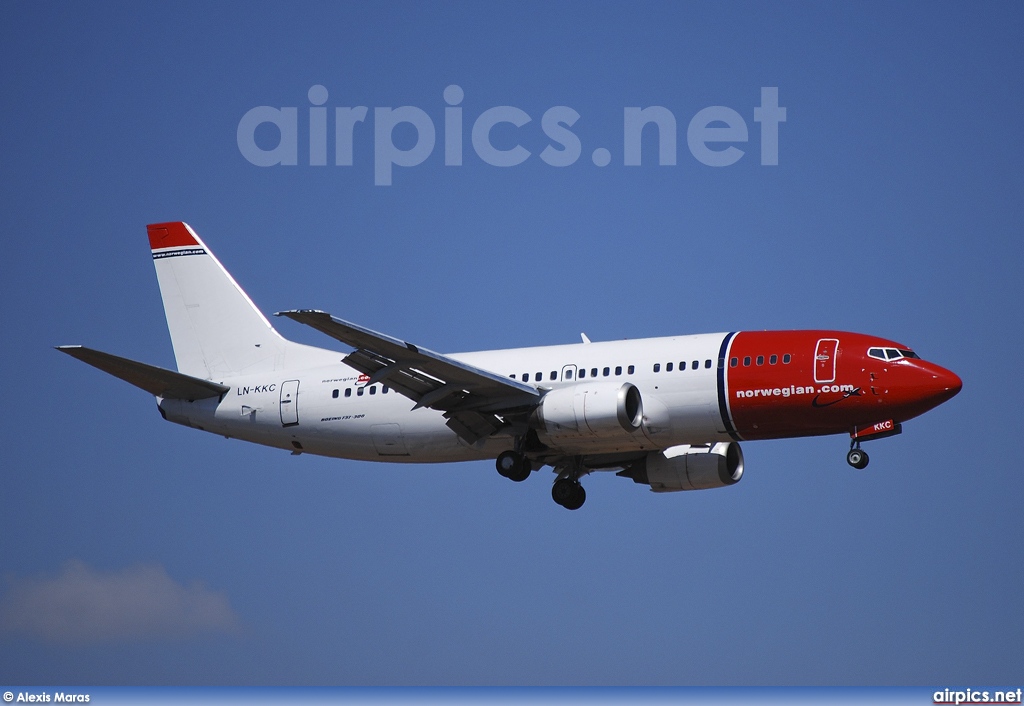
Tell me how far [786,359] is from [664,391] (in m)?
3.40

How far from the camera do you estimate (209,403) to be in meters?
46.5

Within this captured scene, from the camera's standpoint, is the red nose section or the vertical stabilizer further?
the vertical stabilizer

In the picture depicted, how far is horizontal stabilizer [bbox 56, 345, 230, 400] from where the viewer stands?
4369 cm

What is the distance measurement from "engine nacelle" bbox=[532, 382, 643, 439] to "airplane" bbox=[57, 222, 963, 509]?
4 cm

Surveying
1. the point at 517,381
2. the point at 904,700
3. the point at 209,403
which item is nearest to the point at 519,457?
the point at 517,381

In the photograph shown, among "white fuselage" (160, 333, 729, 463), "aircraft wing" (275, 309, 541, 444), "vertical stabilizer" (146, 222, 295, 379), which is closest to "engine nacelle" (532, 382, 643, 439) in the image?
"white fuselage" (160, 333, 729, 463)

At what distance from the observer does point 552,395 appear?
41625mm

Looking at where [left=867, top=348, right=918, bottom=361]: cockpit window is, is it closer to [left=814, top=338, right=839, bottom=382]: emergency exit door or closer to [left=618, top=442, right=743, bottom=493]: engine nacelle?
[left=814, top=338, right=839, bottom=382]: emergency exit door

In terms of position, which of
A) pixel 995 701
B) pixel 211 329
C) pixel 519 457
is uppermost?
pixel 211 329

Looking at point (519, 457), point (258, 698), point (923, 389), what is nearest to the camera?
point (258, 698)

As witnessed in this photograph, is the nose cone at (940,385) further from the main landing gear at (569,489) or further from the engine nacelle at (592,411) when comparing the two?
the main landing gear at (569,489)

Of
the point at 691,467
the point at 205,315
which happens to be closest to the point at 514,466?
the point at 691,467

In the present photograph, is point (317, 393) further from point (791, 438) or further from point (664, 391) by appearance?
point (791, 438)

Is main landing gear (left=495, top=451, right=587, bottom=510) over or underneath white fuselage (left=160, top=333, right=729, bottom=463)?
underneath
